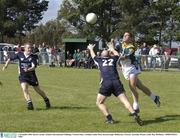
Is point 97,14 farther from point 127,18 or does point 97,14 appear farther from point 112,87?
point 112,87

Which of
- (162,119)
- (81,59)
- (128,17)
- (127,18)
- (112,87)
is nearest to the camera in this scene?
(112,87)

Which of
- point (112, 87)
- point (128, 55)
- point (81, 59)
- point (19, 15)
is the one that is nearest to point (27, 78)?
point (128, 55)

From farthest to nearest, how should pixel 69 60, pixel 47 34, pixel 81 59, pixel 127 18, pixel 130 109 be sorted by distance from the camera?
pixel 47 34
pixel 127 18
pixel 69 60
pixel 81 59
pixel 130 109

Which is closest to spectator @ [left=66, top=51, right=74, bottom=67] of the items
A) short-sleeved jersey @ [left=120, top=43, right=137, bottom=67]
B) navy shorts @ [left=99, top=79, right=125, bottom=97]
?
short-sleeved jersey @ [left=120, top=43, right=137, bottom=67]

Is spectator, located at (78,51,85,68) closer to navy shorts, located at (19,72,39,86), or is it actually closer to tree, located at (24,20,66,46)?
navy shorts, located at (19,72,39,86)

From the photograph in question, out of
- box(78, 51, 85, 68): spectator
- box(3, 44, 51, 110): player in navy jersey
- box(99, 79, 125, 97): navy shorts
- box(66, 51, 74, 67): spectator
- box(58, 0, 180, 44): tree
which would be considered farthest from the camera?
box(58, 0, 180, 44): tree

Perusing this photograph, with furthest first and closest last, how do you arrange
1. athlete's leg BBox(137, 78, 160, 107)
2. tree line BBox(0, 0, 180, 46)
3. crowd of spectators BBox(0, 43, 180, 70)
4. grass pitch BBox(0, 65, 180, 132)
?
tree line BBox(0, 0, 180, 46), crowd of spectators BBox(0, 43, 180, 70), athlete's leg BBox(137, 78, 160, 107), grass pitch BBox(0, 65, 180, 132)

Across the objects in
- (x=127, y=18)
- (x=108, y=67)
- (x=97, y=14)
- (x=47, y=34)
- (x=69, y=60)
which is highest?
(x=97, y=14)

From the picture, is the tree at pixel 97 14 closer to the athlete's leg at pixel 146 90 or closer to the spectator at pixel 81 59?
the spectator at pixel 81 59

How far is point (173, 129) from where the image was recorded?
10891mm

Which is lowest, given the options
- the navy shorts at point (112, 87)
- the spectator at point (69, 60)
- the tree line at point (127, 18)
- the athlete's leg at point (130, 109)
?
the spectator at point (69, 60)

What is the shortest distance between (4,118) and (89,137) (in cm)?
654

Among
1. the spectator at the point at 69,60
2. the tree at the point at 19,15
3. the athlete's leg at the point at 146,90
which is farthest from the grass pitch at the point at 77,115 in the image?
the tree at the point at 19,15

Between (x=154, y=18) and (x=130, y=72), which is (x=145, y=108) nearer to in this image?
(x=130, y=72)
